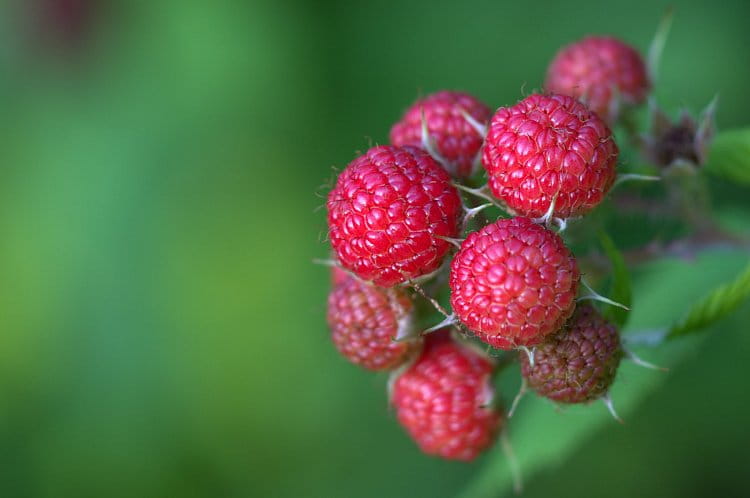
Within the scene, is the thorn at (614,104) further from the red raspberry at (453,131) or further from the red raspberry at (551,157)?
the red raspberry at (551,157)

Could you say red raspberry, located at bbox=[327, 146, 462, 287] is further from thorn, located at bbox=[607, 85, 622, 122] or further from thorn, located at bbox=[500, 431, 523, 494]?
thorn, located at bbox=[607, 85, 622, 122]

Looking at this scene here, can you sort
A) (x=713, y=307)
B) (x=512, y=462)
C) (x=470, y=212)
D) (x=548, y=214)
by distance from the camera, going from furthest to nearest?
(x=512, y=462) → (x=713, y=307) → (x=470, y=212) → (x=548, y=214)

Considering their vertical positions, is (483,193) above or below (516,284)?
above

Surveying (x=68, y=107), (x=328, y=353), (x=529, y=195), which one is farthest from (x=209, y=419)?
(x=529, y=195)

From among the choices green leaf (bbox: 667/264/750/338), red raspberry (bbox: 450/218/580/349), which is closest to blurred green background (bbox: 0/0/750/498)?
green leaf (bbox: 667/264/750/338)

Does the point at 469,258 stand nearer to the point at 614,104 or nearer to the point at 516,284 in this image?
the point at 516,284

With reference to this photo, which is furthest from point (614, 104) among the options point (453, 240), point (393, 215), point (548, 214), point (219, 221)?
point (219, 221)
